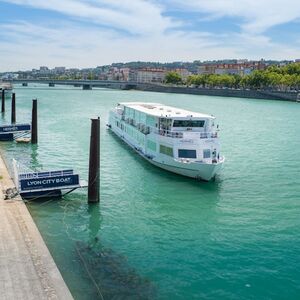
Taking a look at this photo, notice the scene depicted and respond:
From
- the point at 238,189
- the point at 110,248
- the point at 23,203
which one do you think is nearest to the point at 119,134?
the point at 238,189

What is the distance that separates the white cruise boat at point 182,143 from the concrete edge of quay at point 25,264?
51.6 ft

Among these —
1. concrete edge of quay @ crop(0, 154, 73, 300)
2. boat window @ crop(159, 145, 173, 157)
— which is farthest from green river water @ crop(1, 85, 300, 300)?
boat window @ crop(159, 145, 173, 157)

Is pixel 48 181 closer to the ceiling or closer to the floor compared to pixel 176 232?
closer to the ceiling

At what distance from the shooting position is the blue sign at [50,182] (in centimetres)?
2689

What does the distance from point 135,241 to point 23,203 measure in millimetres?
6627

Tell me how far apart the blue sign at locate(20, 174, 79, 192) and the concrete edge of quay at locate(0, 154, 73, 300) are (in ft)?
12.6

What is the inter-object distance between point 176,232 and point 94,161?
6146 mm

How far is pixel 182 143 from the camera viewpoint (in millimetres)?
37062

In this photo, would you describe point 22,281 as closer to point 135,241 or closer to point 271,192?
point 135,241

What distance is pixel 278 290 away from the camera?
700 inches

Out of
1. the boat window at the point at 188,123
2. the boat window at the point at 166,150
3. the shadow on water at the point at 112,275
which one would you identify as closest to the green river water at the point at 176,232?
the shadow on water at the point at 112,275

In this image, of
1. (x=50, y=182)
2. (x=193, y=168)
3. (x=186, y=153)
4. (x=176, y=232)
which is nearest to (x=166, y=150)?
(x=186, y=153)

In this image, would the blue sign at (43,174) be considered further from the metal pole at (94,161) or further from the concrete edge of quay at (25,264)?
the concrete edge of quay at (25,264)

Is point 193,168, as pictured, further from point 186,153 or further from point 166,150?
point 166,150
